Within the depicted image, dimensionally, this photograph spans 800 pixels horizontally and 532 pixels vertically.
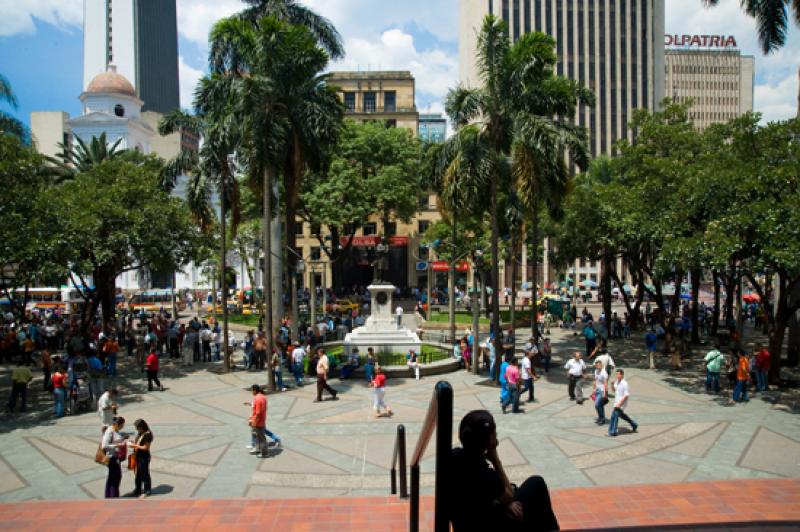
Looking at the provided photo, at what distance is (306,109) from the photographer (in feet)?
64.1

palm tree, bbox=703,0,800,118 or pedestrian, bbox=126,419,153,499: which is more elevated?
palm tree, bbox=703,0,800,118

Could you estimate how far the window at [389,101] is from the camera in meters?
62.2

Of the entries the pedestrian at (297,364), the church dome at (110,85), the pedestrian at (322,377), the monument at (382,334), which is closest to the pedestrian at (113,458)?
Answer: the pedestrian at (322,377)

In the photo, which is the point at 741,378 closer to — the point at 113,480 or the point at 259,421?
the point at 259,421

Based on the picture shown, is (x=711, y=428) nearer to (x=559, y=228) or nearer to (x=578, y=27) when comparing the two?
(x=559, y=228)

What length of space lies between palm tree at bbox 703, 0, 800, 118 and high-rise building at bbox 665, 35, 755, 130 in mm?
104974

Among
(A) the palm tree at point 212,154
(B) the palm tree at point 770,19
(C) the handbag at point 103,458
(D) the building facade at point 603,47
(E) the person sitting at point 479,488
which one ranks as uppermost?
(D) the building facade at point 603,47

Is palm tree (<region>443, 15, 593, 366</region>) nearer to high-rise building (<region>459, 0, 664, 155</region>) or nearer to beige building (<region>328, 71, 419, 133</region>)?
beige building (<region>328, 71, 419, 133</region>)

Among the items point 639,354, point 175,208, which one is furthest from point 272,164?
point 639,354

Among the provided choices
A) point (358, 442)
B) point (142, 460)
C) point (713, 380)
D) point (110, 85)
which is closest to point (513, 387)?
point (358, 442)

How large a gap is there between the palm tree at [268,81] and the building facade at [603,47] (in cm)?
5909

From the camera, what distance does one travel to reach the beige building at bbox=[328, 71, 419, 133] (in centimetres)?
6147

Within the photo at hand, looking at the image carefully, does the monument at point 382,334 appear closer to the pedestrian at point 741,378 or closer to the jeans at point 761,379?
the pedestrian at point 741,378

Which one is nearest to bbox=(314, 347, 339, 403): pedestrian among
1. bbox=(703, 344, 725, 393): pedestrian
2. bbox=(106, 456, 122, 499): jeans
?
bbox=(106, 456, 122, 499): jeans
